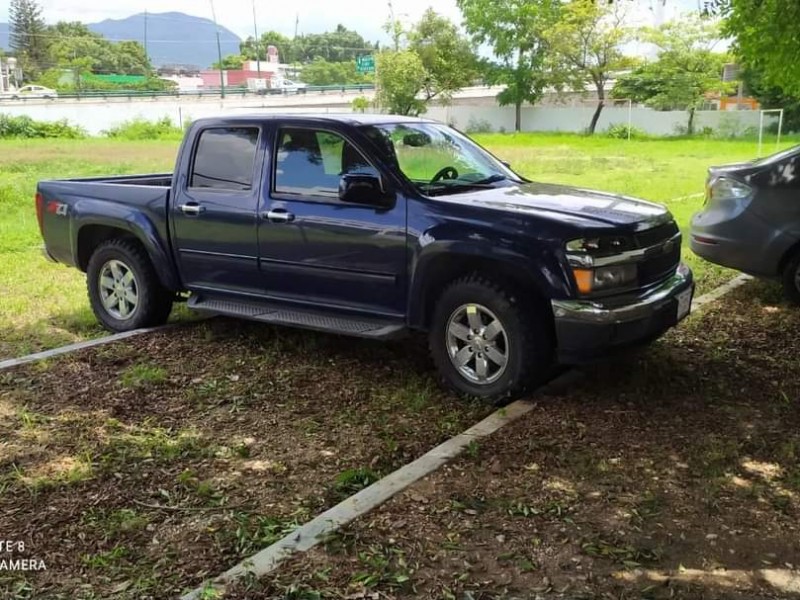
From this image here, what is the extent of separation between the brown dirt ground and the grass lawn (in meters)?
3.87

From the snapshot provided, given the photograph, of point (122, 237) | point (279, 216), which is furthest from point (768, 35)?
point (122, 237)

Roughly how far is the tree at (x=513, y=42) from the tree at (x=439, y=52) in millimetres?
2194

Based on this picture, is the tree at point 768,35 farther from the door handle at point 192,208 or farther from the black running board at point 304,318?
the door handle at point 192,208

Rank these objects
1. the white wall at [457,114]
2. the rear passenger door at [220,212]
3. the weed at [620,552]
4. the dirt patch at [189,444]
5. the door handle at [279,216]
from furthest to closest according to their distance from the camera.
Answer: the white wall at [457,114], the rear passenger door at [220,212], the door handle at [279,216], the dirt patch at [189,444], the weed at [620,552]

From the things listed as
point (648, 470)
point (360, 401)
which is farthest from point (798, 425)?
point (360, 401)

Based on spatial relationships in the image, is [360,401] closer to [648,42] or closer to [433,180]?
[433,180]

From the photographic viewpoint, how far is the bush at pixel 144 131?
48.8m

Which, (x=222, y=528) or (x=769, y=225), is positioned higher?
(x=769, y=225)

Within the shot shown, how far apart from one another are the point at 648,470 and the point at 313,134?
330 centimetres

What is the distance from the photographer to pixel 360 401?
17.7 feet

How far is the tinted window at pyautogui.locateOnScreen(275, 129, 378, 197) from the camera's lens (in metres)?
5.77

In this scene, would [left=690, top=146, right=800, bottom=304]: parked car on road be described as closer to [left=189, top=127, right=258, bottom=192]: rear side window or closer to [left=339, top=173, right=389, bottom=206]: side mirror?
[left=339, top=173, right=389, bottom=206]: side mirror

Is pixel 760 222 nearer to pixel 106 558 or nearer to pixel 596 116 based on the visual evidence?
pixel 106 558

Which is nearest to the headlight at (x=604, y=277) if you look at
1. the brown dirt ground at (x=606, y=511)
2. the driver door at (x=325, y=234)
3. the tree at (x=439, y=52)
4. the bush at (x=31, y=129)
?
the brown dirt ground at (x=606, y=511)
